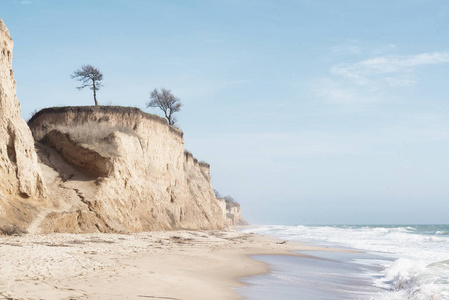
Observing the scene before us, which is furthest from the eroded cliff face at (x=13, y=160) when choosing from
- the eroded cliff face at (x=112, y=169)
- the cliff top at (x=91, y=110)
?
the cliff top at (x=91, y=110)

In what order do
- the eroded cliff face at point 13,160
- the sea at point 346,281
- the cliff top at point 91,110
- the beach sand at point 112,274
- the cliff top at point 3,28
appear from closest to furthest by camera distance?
the beach sand at point 112,274, the sea at point 346,281, the eroded cliff face at point 13,160, the cliff top at point 3,28, the cliff top at point 91,110


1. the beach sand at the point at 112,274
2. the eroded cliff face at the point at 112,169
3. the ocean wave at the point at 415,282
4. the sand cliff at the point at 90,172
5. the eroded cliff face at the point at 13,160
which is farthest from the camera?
the eroded cliff face at the point at 112,169

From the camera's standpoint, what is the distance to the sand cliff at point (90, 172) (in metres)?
17.3

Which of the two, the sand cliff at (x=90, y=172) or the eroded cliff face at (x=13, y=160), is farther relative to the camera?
the sand cliff at (x=90, y=172)

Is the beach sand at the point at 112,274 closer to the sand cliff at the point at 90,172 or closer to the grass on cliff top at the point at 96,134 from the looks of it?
the sand cliff at the point at 90,172

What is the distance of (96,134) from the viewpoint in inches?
1041

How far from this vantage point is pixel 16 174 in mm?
17141

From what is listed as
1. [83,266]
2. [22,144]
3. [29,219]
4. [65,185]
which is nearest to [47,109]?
[65,185]

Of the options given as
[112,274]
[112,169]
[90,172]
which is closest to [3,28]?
[90,172]

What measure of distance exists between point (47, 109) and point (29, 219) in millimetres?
13937

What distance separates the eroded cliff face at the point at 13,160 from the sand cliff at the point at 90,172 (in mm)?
43

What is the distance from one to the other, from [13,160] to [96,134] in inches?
362

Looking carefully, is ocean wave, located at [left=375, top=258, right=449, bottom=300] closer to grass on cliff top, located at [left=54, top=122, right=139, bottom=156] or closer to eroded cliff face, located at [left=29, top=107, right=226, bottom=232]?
eroded cliff face, located at [left=29, top=107, right=226, bottom=232]

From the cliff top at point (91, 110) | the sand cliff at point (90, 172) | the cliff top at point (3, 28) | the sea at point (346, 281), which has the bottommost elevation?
the sea at point (346, 281)
